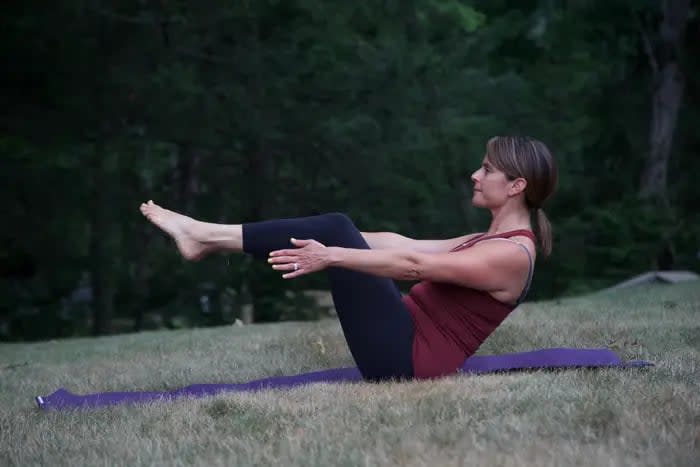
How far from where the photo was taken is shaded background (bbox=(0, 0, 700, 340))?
1350 cm

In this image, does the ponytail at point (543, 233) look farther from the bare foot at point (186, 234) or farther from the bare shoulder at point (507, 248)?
the bare foot at point (186, 234)

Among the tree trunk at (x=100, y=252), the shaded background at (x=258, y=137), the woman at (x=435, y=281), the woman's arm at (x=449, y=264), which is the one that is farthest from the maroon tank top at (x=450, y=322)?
the tree trunk at (x=100, y=252)

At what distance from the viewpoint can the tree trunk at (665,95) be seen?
690 inches

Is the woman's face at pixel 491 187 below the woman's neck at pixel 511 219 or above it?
above

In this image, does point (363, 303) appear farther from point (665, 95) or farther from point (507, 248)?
point (665, 95)

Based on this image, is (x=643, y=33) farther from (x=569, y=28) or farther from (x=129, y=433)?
(x=129, y=433)

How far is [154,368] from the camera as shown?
6.51 m

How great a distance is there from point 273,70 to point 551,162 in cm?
1000

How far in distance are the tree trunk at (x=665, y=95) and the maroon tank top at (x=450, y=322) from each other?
13.5m

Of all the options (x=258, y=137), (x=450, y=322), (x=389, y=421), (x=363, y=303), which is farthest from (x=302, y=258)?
(x=258, y=137)

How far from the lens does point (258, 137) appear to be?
14.2 metres

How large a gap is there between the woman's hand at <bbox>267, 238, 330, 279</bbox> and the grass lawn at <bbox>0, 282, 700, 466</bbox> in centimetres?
52

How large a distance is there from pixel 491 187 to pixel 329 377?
1.25 m

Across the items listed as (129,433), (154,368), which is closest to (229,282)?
(154,368)
